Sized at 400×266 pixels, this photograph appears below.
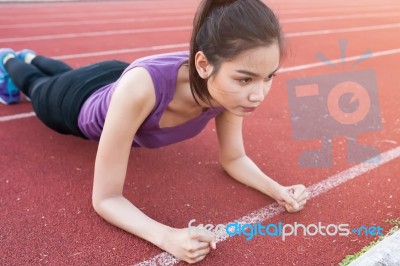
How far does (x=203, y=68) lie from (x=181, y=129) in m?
0.56

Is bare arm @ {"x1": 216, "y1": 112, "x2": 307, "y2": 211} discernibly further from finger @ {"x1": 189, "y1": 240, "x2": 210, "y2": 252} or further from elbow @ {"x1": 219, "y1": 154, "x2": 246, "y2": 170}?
finger @ {"x1": 189, "y1": 240, "x2": 210, "y2": 252}

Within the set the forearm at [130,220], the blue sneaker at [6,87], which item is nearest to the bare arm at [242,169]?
the forearm at [130,220]

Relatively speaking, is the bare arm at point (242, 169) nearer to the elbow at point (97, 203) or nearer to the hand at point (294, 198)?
the hand at point (294, 198)

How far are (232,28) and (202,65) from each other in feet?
0.66

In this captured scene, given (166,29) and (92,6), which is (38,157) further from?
(92,6)

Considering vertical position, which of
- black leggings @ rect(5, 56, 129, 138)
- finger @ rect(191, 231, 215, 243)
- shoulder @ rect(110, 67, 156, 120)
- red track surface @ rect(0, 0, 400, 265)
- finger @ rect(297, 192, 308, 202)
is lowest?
red track surface @ rect(0, 0, 400, 265)

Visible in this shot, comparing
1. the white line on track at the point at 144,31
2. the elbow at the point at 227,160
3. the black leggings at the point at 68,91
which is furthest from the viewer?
the white line on track at the point at 144,31

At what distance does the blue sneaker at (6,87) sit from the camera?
337 centimetres

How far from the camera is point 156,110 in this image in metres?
1.97

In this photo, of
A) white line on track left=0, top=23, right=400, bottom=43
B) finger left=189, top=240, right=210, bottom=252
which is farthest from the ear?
white line on track left=0, top=23, right=400, bottom=43

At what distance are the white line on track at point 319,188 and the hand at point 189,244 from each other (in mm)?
59

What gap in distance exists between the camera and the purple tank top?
6.29 feet

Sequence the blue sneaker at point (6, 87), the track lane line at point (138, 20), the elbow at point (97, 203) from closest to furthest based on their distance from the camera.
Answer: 1. the elbow at point (97, 203)
2. the blue sneaker at point (6, 87)
3. the track lane line at point (138, 20)

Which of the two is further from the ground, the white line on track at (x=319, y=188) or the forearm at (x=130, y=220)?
the forearm at (x=130, y=220)
